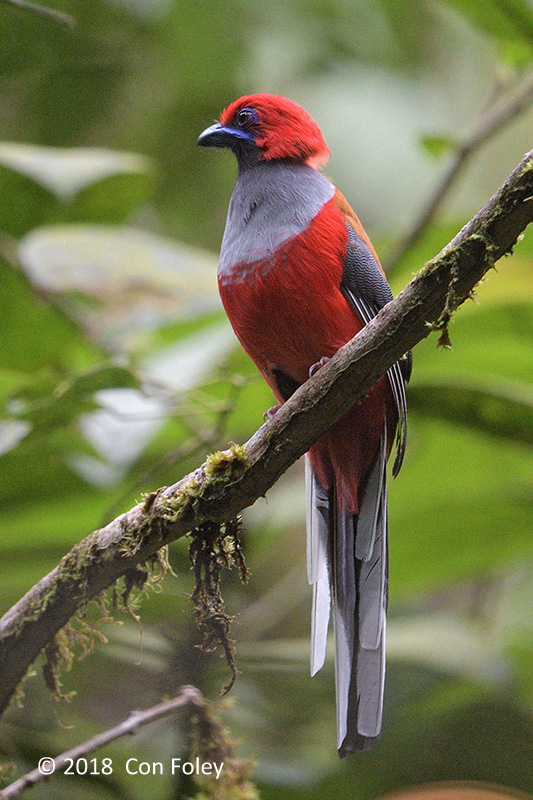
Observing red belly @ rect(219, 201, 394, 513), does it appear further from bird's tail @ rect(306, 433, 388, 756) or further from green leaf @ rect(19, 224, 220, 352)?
green leaf @ rect(19, 224, 220, 352)

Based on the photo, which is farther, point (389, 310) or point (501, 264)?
point (501, 264)

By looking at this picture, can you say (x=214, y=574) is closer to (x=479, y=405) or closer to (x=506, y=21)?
(x=479, y=405)

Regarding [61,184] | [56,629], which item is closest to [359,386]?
[56,629]

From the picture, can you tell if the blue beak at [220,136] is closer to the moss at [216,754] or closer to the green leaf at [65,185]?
the green leaf at [65,185]

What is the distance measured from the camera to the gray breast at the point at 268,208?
7.18 feet

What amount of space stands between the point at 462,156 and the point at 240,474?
2010 millimetres

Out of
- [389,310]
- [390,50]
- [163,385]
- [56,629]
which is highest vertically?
[390,50]

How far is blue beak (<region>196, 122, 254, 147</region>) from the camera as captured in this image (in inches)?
101

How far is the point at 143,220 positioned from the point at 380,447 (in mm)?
3687

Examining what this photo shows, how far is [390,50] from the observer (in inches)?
230

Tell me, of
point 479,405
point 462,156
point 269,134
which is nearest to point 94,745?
point 479,405

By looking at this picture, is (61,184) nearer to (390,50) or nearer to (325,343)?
(325,343)

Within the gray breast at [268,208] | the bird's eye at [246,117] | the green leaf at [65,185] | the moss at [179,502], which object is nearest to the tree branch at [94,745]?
the moss at [179,502]

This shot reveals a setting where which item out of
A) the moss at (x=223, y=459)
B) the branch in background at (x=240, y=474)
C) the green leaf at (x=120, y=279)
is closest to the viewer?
the branch in background at (x=240, y=474)
